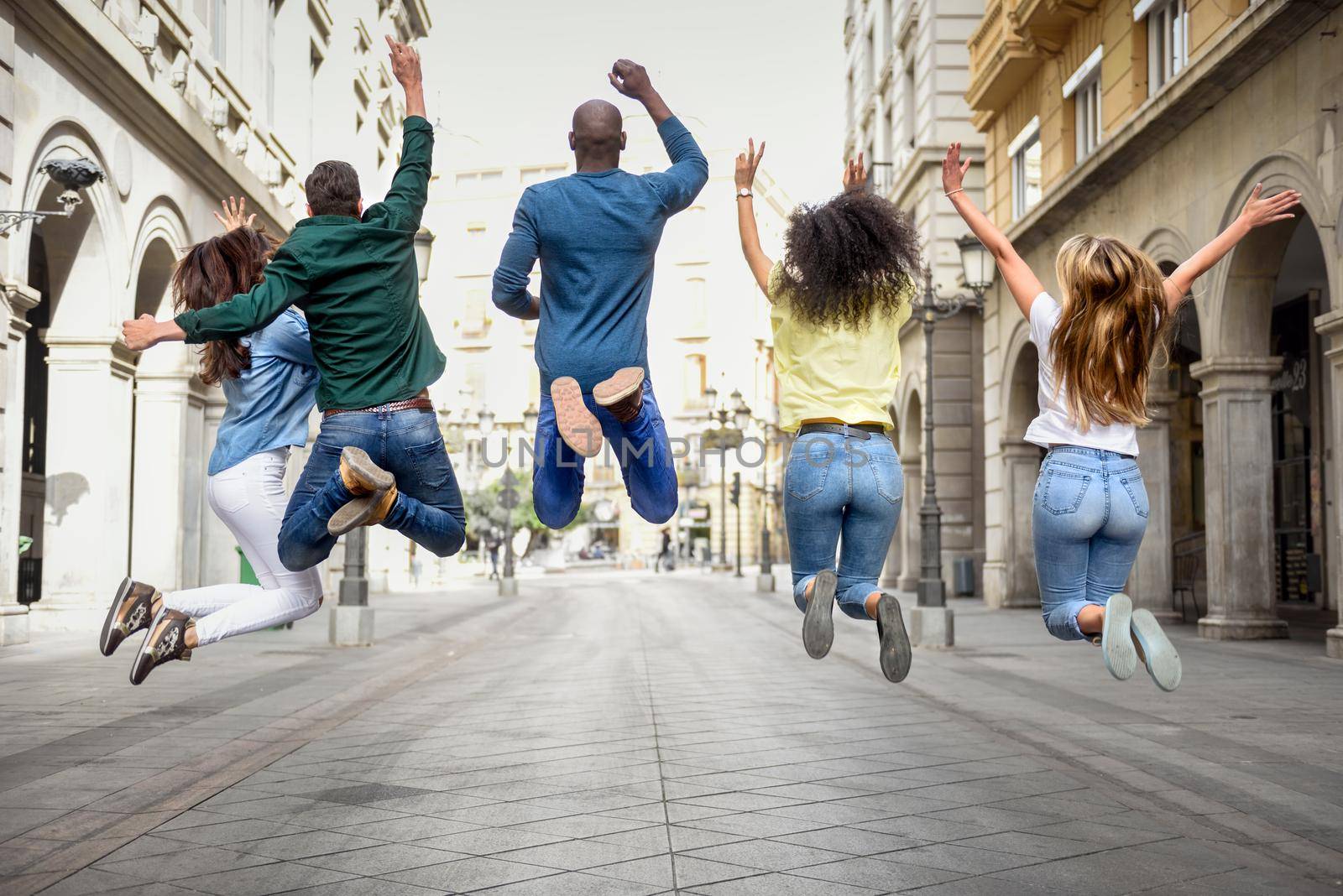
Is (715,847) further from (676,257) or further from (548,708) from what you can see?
(548,708)

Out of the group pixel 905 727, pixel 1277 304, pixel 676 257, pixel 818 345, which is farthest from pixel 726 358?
pixel 1277 304

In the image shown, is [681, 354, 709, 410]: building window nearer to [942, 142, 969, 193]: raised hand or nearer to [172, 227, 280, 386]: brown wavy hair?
[942, 142, 969, 193]: raised hand

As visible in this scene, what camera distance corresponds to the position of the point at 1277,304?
27.2 m

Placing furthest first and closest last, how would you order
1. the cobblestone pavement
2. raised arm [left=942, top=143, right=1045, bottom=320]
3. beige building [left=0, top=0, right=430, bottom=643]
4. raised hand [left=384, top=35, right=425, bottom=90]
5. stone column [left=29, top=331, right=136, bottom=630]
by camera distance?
stone column [left=29, top=331, right=136, bottom=630] → beige building [left=0, top=0, right=430, bottom=643] → the cobblestone pavement → raised arm [left=942, top=143, right=1045, bottom=320] → raised hand [left=384, top=35, right=425, bottom=90]

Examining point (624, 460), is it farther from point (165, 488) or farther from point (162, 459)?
point (165, 488)

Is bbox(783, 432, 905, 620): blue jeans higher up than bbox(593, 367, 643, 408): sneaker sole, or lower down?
lower down

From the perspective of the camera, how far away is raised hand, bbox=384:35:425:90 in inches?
195

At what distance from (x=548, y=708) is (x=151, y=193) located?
33.7 ft

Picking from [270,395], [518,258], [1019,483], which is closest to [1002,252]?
[518,258]

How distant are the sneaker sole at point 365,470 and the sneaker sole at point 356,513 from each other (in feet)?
0.12

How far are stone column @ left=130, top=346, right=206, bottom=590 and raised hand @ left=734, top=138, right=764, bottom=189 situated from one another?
13.7 metres

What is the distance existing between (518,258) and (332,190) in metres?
0.79

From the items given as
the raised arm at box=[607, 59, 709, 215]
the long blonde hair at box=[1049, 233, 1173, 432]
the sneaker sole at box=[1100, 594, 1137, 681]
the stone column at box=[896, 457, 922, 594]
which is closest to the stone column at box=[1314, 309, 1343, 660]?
the long blonde hair at box=[1049, 233, 1173, 432]

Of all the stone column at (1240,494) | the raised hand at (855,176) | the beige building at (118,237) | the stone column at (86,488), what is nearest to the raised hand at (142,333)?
the raised hand at (855,176)
